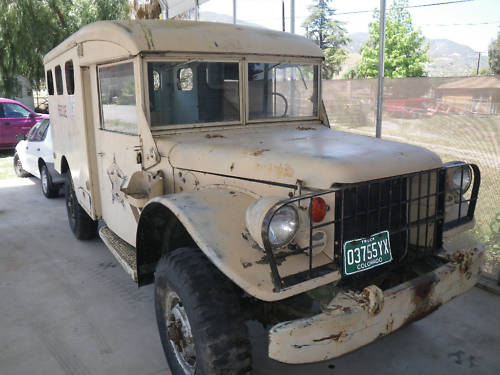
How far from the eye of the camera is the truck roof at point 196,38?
3.37m

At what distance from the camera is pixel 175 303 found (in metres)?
2.79

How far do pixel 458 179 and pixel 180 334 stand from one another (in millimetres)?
2089

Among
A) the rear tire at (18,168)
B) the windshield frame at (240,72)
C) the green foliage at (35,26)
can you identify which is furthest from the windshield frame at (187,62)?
the green foliage at (35,26)

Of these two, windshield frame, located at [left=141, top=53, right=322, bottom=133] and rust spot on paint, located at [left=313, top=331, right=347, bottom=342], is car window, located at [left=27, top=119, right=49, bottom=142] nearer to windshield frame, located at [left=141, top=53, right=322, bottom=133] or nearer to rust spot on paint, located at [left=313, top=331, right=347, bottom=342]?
windshield frame, located at [left=141, top=53, right=322, bottom=133]

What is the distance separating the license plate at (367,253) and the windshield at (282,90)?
5.26ft

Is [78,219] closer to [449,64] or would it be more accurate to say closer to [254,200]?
[254,200]

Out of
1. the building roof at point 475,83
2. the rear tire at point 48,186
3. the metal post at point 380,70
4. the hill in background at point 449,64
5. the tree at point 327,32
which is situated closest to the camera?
the building roof at point 475,83

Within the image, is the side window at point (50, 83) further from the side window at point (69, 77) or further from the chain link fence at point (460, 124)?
the chain link fence at point (460, 124)

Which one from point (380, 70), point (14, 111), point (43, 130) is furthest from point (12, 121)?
point (380, 70)

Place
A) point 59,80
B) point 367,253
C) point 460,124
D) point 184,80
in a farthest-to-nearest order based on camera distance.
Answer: point 59,80 < point 460,124 < point 184,80 < point 367,253

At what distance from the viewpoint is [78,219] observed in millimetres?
5578

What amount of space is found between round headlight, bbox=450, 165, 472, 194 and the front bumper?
0.53 m

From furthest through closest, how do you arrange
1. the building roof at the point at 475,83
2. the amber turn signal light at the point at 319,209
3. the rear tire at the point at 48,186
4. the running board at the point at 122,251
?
the rear tire at the point at 48,186, the building roof at the point at 475,83, the running board at the point at 122,251, the amber turn signal light at the point at 319,209

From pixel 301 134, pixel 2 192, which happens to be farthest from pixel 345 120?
pixel 2 192
